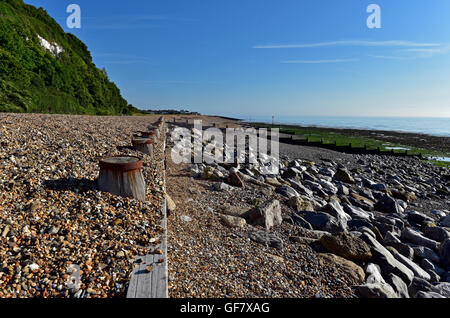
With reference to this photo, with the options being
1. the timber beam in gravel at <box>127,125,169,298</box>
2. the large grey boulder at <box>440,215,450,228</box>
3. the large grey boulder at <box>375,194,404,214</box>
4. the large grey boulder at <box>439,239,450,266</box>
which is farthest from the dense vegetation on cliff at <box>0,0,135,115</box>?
the large grey boulder at <box>440,215,450,228</box>

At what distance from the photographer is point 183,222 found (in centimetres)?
446

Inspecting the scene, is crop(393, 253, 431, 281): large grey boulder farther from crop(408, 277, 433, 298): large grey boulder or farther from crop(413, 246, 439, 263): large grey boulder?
crop(413, 246, 439, 263): large grey boulder

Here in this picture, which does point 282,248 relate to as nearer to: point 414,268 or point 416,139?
point 414,268

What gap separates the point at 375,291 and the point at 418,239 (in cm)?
381

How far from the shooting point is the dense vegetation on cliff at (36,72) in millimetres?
18234

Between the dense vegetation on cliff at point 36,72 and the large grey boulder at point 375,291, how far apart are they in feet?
60.4

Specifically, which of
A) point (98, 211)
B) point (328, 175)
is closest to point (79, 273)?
point (98, 211)

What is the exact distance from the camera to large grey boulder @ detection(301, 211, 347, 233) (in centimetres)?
589

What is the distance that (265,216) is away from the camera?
16.6 feet

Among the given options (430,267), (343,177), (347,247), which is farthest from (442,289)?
(343,177)

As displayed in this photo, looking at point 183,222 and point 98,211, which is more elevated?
point 98,211

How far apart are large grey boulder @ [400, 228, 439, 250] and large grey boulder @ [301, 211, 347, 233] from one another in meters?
1.59
